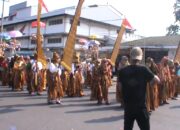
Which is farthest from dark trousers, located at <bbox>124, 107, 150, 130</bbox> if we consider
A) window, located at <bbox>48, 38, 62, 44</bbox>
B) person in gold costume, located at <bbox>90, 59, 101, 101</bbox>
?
window, located at <bbox>48, 38, 62, 44</bbox>

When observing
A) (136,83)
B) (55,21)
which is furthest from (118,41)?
(55,21)

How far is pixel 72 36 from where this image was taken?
13.2 m

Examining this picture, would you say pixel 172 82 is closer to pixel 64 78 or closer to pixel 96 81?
pixel 96 81

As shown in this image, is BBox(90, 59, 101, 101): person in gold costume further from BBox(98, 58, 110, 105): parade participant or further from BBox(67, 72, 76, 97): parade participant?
BBox(67, 72, 76, 97): parade participant

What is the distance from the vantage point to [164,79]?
510 inches

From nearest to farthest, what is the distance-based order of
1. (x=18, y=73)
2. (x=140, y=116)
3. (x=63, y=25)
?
1. (x=140, y=116)
2. (x=18, y=73)
3. (x=63, y=25)

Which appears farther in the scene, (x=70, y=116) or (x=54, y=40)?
(x=54, y=40)

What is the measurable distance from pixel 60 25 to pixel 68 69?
31.5 meters

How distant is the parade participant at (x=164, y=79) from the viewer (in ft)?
41.9

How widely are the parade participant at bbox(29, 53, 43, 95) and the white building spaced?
26794 millimetres

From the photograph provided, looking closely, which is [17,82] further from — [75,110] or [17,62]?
[75,110]

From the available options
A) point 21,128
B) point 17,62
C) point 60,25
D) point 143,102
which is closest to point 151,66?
point 21,128

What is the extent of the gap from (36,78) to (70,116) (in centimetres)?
A: 607

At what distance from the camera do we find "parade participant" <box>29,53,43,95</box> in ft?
51.1
